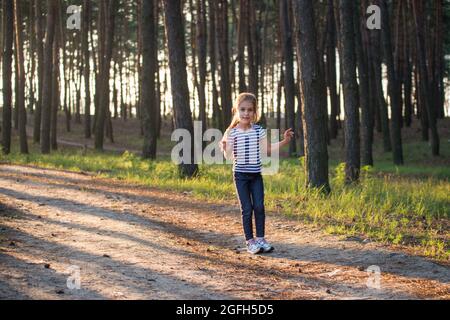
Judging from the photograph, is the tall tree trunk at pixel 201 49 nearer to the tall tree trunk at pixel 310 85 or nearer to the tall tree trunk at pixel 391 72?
the tall tree trunk at pixel 391 72

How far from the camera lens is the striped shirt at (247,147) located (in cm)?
711

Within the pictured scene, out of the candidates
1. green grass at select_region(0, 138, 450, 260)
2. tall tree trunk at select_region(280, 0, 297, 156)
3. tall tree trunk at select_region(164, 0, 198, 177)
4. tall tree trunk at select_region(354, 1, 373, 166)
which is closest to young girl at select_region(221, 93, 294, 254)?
green grass at select_region(0, 138, 450, 260)

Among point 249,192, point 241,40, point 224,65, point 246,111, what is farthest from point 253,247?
point 241,40

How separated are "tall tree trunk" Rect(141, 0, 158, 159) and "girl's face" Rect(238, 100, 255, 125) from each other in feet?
42.9

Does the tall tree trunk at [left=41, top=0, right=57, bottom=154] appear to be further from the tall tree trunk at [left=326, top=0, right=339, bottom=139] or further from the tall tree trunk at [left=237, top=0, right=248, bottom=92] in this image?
the tall tree trunk at [left=326, top=0, right=339, bottom=139]

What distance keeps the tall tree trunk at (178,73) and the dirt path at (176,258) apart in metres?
4.09

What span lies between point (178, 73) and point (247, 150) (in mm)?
8229

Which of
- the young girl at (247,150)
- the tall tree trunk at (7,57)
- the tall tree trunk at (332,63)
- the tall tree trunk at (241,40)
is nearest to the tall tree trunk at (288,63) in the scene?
the tall tree trunk at (332,63)

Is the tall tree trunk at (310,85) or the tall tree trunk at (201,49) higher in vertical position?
the tall tree trunk at (201,49)

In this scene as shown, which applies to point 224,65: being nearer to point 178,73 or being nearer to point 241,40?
point 241,40

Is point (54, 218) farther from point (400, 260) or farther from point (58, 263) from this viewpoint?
point (400, 260)

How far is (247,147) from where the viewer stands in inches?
280

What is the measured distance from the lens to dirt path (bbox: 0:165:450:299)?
17.9 ft

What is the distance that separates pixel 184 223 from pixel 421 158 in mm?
20278
